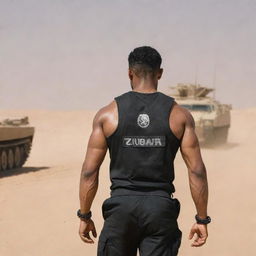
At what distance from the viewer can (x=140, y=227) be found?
3127 mm

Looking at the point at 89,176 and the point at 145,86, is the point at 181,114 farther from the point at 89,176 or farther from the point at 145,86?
the point at 89,176

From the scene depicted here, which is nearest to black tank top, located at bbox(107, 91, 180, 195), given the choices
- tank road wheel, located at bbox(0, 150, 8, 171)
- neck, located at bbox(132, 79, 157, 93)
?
neck, located at bbox(132, 79, 157, 93)

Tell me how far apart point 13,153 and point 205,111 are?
9.23 metres

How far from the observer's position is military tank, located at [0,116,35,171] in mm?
17195

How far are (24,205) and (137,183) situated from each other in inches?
254

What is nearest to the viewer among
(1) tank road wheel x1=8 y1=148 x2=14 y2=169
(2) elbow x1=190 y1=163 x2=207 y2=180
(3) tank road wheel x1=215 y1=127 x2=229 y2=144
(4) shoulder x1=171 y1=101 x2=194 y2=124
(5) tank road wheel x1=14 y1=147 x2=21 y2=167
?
(4) shoulder x1=171 y1=101 x2=194 y2=124

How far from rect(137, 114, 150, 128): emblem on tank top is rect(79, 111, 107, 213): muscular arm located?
227mm

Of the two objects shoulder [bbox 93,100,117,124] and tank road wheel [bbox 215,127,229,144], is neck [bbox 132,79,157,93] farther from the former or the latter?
tank road wheel [bbox 215,127,229,144]

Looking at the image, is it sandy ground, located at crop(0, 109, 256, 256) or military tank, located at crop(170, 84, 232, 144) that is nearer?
sandy ground, located at crop(0, 109, 256, 256)

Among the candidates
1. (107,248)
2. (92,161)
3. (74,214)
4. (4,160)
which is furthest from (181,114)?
(4,160)

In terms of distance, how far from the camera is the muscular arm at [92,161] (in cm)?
328

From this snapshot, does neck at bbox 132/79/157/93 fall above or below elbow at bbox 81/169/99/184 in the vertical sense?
above

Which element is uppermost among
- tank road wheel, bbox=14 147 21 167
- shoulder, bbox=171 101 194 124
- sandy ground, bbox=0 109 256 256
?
shoulder, bbox=171 101 194 124

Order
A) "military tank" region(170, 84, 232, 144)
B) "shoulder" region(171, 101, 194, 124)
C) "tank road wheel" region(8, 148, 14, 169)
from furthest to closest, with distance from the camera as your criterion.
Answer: "military tank" region(170, 84, 232, 144) < "tank road wheel" region(8, 148, 14, 169) < "shoulder" region(171, 101, 194, 124)
